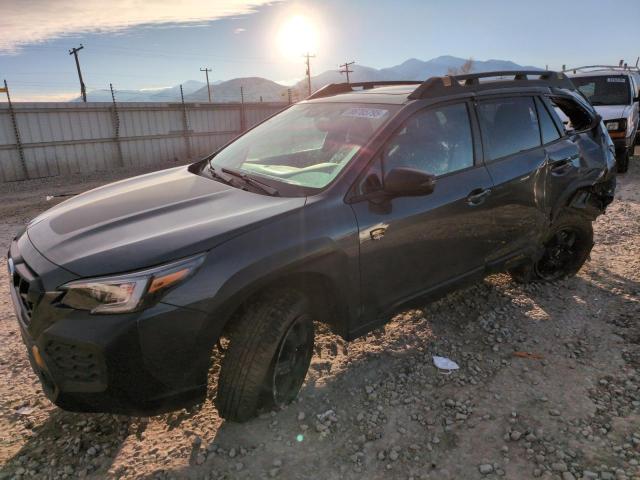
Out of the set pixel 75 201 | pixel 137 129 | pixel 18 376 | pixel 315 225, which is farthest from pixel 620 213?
pixel 137 129

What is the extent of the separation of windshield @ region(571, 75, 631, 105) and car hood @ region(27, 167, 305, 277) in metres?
10.5

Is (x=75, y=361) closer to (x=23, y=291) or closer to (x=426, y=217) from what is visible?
(x=23, y=291)

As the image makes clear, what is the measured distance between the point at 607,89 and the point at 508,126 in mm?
8934

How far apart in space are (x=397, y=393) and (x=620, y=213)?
5.83 metres

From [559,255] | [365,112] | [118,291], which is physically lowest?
[559,255]

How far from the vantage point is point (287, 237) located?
2244mm

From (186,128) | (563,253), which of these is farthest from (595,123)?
(186,128)

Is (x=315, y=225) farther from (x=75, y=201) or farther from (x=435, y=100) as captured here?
(x=75, y=201)

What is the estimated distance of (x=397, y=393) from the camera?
112 inches

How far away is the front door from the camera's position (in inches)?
102

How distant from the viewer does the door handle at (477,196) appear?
305 cm

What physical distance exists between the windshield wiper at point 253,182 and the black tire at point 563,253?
8.43ft

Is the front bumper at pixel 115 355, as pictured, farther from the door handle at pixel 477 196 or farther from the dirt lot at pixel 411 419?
the door handle at pixel 477 196

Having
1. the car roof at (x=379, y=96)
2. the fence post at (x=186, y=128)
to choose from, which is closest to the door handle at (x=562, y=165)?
the car roof at (x=379, y=96)
